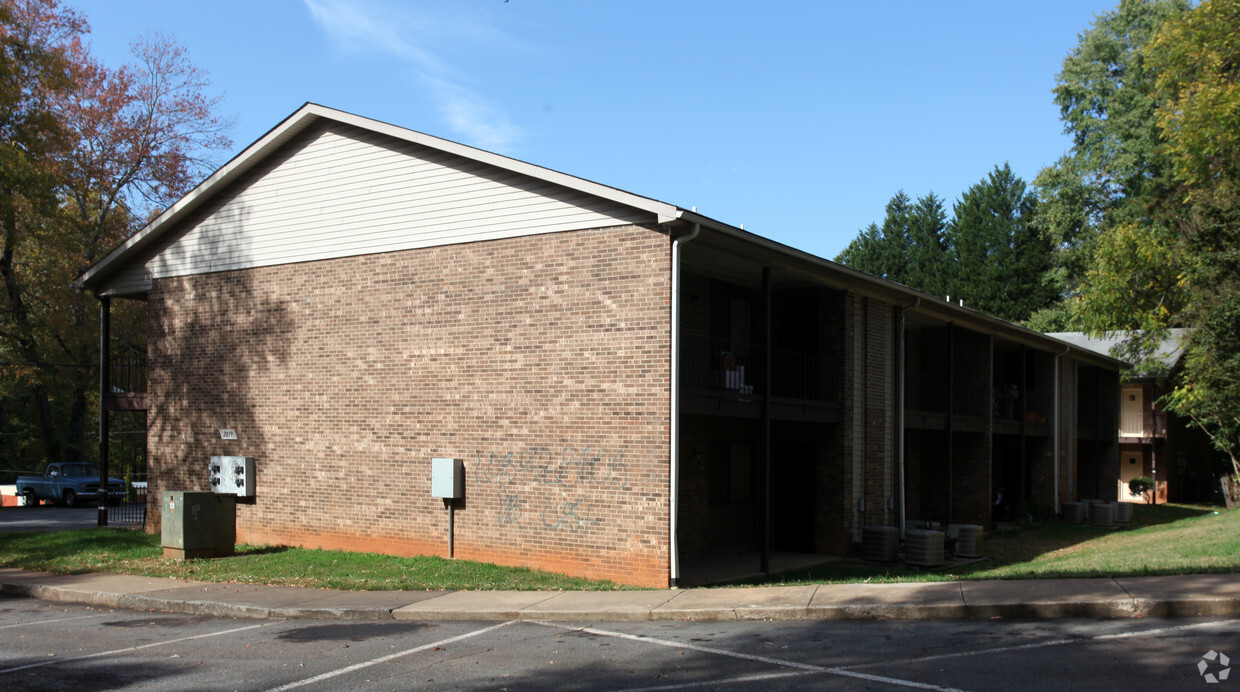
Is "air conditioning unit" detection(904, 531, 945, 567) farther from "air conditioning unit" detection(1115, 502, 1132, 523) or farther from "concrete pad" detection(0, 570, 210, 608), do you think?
"air conditioning unit" detection(1115, 502, 1132, 523)

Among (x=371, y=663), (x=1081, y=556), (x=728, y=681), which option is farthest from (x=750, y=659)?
(x=1081, y=556)

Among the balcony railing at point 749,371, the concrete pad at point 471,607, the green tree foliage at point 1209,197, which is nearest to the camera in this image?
the concrete pad at point 471,607

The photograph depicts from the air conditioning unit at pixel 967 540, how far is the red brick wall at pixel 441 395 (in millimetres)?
9777

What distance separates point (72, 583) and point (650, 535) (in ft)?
28.2

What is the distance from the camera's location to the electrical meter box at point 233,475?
60.1 feet

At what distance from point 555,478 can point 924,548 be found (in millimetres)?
8344

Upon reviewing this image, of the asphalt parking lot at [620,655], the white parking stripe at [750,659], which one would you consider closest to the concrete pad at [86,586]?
the asphalt parking lot at [620,655]

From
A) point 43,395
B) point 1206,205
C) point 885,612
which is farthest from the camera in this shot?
point 43,395

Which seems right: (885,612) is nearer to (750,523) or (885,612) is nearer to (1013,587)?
(1013,587)

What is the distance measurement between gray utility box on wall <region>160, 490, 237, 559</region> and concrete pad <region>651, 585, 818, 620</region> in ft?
28.8

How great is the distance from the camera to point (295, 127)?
17719mm

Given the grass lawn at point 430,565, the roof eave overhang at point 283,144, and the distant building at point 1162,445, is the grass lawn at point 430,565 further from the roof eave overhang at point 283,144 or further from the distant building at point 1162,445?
the distant building at point 1162,445

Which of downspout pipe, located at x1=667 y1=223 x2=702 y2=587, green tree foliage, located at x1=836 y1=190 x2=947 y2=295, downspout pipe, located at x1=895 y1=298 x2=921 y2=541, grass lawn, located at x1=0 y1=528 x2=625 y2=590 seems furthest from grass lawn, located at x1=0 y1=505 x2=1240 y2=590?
green tree foliage, located at x1=836 y1=190 x2=947 y2=295

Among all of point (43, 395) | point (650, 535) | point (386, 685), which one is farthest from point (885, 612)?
point (43, 395)
